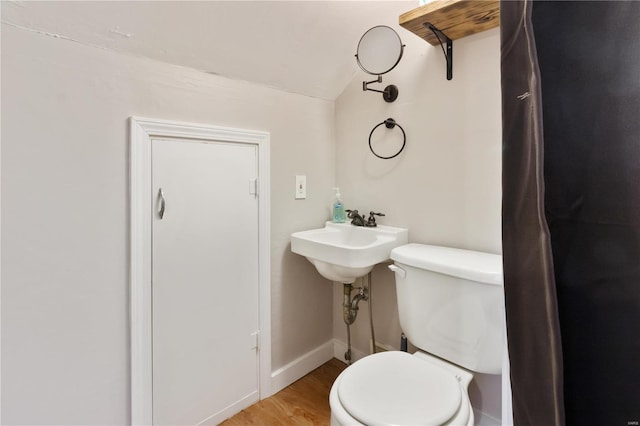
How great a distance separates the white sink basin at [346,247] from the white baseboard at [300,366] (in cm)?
60

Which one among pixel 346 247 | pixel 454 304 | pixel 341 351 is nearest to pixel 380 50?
pixel 346 247

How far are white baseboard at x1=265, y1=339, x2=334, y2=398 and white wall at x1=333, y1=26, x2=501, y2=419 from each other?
20 centimetres

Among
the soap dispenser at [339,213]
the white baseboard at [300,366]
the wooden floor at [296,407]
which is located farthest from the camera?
the soap dispenser at [339,213]

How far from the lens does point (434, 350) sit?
48.9 inches

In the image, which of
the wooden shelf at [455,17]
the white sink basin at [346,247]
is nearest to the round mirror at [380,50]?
the wooden shelf at [455,17]

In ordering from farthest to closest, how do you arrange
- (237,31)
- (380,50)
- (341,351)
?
(341,351), (380,50), (237,31)

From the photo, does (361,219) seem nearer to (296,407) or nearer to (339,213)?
(339,213)

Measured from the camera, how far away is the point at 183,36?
1210 millimetres

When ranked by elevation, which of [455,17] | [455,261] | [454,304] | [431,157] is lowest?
[454,304]

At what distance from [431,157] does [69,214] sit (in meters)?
1.45

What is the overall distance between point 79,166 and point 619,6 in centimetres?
136

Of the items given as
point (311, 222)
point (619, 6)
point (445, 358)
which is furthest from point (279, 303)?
point (619, 6)

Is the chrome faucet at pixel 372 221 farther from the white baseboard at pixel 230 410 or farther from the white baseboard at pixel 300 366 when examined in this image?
the white baseboard at pixel 230 410

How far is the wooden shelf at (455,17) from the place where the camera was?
1124mm
